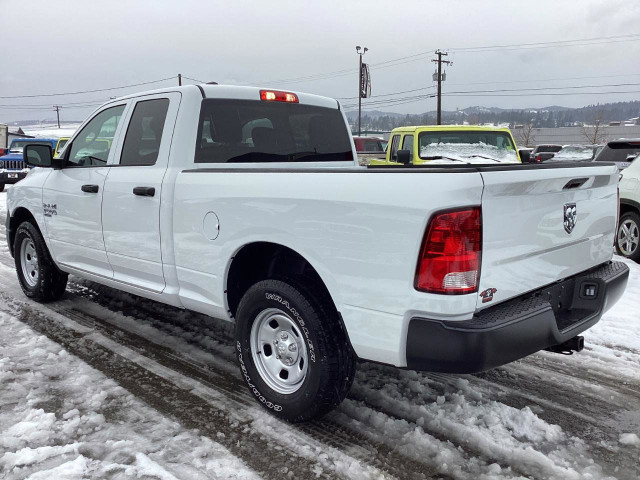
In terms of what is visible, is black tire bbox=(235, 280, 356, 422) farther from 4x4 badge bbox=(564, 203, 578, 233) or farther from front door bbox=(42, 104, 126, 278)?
front door bbox=(42, 104, 126, 278)

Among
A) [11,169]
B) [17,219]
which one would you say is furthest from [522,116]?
[17,219]

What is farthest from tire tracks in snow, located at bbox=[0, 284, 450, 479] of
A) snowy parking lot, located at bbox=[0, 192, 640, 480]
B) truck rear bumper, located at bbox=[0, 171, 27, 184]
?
Answer: truck rear bumper, located at bbox=[0, 171, 27, 184]

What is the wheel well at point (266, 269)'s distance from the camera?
3.05m

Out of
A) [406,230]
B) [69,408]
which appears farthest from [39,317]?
[406,230]

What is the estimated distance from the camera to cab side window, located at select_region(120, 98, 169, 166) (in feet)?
13.1

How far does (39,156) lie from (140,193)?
1.57 meters

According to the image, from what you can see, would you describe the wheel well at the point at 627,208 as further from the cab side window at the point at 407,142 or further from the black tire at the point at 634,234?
the cab side window at the point at 407,142

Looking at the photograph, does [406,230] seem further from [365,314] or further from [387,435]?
[387,435]

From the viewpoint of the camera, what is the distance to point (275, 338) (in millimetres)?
3246

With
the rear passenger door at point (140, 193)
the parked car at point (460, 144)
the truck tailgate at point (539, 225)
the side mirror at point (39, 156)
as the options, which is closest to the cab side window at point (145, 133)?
the rear passenger door at point (140, 193)

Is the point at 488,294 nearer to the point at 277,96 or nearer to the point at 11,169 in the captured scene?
the point at 277,96

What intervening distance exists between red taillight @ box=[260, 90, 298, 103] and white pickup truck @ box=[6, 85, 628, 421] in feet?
0.04

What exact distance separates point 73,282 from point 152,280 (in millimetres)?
2994

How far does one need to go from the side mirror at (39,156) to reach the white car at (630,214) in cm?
732
